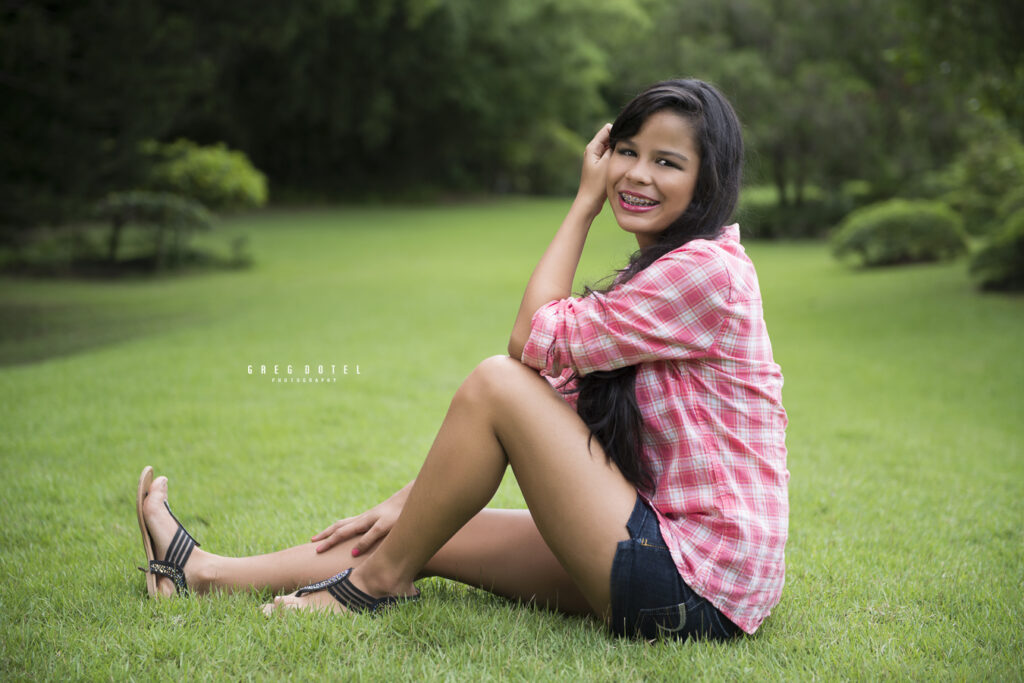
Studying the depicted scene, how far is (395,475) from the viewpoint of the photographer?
385 centimetres

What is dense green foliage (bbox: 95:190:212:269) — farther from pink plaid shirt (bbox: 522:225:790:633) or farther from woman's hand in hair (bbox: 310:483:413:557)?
pink plaid shirt (bbox: 522:225:790:633)

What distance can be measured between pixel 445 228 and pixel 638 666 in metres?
18.5

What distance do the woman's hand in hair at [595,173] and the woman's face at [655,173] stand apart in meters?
0.05

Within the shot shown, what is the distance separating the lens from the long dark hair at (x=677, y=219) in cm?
205

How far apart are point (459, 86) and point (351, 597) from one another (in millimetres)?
24529

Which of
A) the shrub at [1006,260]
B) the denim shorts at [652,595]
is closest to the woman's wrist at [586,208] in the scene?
the denim shorts at [652,595]

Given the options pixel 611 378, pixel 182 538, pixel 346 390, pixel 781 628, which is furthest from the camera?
pixel 346 390

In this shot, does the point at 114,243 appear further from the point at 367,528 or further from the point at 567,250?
the point at 567,250

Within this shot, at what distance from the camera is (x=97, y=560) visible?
9.12ft

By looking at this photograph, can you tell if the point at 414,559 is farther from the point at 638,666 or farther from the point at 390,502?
the point at 638,666

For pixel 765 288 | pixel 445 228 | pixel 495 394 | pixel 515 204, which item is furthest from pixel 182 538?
pixel 515 204

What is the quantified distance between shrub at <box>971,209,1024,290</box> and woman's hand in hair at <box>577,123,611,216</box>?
8.40m

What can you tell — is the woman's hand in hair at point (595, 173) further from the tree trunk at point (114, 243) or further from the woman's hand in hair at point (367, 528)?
the tree trunk at point (114, 243)

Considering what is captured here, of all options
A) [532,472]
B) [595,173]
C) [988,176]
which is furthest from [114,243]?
[988,176]
